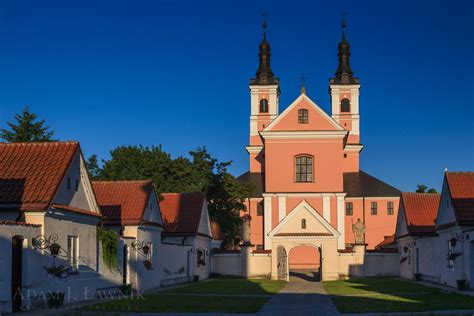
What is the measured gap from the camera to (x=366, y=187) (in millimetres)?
73938

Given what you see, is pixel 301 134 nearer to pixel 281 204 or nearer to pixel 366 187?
pixel 281 204

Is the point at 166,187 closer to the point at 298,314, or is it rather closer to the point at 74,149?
the point at 74,149

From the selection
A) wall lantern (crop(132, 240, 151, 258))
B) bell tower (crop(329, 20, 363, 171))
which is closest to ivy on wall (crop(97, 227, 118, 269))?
wall lantern (crop(132, 240, 151, 258))

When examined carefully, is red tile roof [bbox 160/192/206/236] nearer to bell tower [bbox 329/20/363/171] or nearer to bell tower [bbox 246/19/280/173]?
bell tower [bbox 246/19/280/173]

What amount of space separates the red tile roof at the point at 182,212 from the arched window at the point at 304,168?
58.3 ft

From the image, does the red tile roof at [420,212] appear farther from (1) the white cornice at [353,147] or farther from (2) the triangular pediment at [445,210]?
(1) the white cornice at [353,147]

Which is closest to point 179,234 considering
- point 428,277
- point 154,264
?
point 154,264

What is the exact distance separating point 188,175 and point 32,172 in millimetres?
30855

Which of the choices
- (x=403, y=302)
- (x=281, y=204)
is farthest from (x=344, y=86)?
(x=403, y=302)

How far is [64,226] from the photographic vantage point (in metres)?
24.0

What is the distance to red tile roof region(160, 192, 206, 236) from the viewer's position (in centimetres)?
4466

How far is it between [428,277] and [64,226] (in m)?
24.0

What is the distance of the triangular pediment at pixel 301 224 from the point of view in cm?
4984

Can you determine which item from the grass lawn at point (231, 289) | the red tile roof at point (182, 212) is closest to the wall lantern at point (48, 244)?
the grass lawn at point (231, 289)
